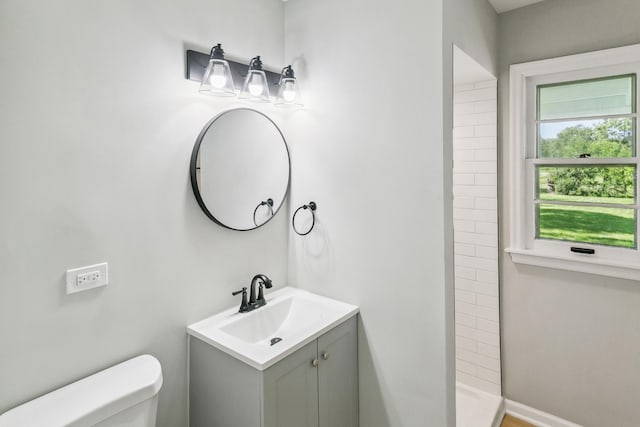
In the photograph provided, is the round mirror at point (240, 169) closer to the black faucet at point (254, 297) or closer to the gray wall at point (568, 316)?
the black faucet at point (254, 297)

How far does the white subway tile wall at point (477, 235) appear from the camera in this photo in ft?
7.61

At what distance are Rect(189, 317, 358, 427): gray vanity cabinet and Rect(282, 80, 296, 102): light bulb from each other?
128 cm

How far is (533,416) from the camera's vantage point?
2.24 m

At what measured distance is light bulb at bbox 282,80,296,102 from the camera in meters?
1.95

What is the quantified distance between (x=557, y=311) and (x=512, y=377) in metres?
0.56

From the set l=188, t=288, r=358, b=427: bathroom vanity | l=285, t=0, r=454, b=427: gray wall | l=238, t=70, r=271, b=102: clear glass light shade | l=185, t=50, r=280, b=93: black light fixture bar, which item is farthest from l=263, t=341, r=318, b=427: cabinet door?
l=185, t=50, r=280, b=93: black light fixture bar

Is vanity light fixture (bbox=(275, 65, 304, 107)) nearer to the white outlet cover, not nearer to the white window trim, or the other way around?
the white outlet cover

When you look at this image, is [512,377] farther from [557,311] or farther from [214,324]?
[214,324]

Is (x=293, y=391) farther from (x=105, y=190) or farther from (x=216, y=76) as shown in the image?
(x=216, y=76)

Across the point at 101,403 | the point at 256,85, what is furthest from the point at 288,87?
the point at 101,403

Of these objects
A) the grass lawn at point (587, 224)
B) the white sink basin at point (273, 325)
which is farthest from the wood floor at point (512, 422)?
the white sink basin at point (273, 325)

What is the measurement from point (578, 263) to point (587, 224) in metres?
0.26

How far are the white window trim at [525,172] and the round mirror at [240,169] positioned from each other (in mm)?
1464

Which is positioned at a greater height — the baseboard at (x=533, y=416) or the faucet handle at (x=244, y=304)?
the faucet handle at (x=244, y=304)
